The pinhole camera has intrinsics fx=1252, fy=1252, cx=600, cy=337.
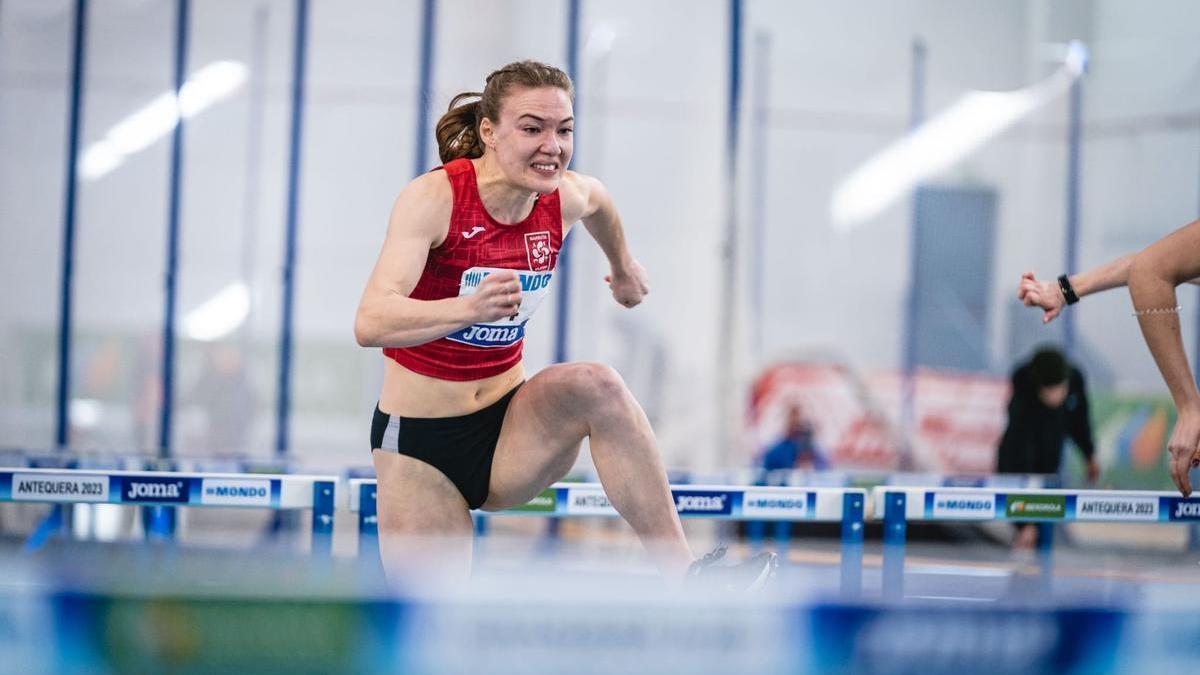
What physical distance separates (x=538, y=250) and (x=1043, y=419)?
12.7 feet

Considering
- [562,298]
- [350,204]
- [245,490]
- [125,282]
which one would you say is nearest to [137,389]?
[125,282]

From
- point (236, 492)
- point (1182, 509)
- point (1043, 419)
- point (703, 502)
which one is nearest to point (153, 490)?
point (236, 492)

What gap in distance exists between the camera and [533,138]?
7.38ft

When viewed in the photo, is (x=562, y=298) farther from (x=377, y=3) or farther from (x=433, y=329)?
(x=433, y=329)

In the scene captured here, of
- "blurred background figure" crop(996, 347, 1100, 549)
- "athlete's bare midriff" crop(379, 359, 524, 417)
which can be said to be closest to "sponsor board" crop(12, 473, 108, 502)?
"athlete's bare midriff" crop(379, 359, 524, 417)

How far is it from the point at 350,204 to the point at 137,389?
179cm

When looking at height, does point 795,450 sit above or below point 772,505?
below

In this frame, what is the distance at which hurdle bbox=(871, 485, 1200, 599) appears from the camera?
317 cm

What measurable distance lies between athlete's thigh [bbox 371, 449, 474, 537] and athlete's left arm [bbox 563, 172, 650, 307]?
1.83 feet

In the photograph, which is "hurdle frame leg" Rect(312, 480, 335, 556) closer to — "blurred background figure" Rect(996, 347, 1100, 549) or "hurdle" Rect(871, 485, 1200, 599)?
"hurdle" Rect(871, 485, 1200, 599)

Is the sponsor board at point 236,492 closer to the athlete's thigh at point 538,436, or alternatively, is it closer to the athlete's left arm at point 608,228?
the athlete's thigh at point 538,436

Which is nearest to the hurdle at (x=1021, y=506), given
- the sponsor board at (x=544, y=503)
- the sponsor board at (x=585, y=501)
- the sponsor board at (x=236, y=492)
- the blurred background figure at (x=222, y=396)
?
the sponsor board at (x=585, y=501)

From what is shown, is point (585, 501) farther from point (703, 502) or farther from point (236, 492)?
point (236, 492)

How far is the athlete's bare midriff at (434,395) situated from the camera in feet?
7.77
